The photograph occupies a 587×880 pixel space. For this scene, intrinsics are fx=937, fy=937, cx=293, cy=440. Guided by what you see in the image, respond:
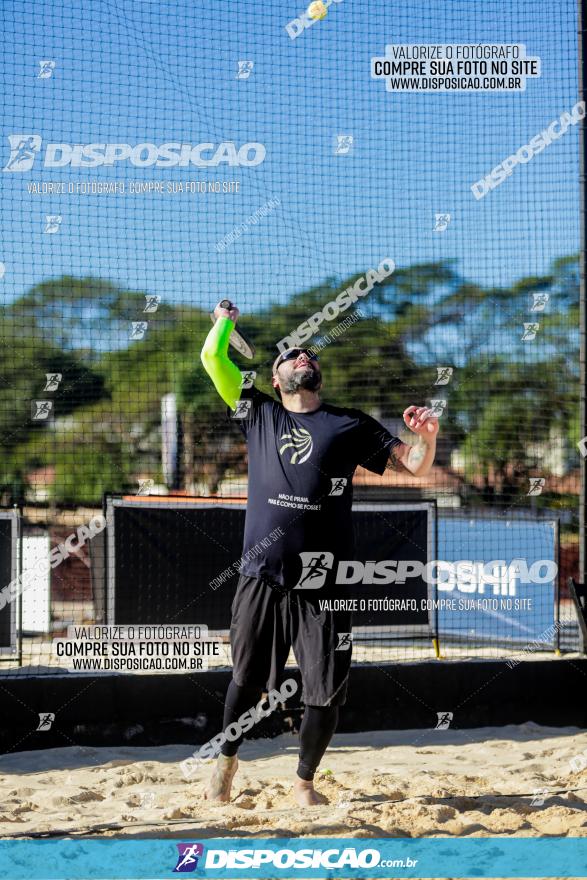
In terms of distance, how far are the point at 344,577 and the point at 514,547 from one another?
4.62 meters

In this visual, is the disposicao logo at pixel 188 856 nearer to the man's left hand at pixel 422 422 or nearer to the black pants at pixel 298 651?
the black pants at pixel 298 651

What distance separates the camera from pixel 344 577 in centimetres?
382

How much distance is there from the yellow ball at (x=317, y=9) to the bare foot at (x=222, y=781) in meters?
5.03

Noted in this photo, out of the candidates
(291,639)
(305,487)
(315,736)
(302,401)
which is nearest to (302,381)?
(302,401)

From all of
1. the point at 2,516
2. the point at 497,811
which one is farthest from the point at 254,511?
the point at 2,516

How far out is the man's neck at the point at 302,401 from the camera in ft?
13.0

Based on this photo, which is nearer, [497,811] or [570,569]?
[497,811]

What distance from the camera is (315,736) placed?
12.4 feet

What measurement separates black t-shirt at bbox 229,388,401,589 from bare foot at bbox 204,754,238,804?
2.57 feet

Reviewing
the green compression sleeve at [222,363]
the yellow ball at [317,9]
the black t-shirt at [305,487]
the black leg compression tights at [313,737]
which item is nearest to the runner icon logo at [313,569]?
the black t-shirt at [305,487]

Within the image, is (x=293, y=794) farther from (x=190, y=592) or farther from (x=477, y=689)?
(x=190, y=592)

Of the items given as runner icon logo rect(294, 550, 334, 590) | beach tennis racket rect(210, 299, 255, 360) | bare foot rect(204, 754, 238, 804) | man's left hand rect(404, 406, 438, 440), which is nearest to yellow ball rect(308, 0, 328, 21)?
beach tennis racket rect(210, 299, 255, 360)

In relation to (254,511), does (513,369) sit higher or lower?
higher

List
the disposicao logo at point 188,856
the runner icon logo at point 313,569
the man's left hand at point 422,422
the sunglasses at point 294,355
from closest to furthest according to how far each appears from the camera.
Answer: the disposicao logo at point 188,856
the man's left hand at point 422,422
the runner icon logo at point 313,569
the sunglasses at point 294,355
